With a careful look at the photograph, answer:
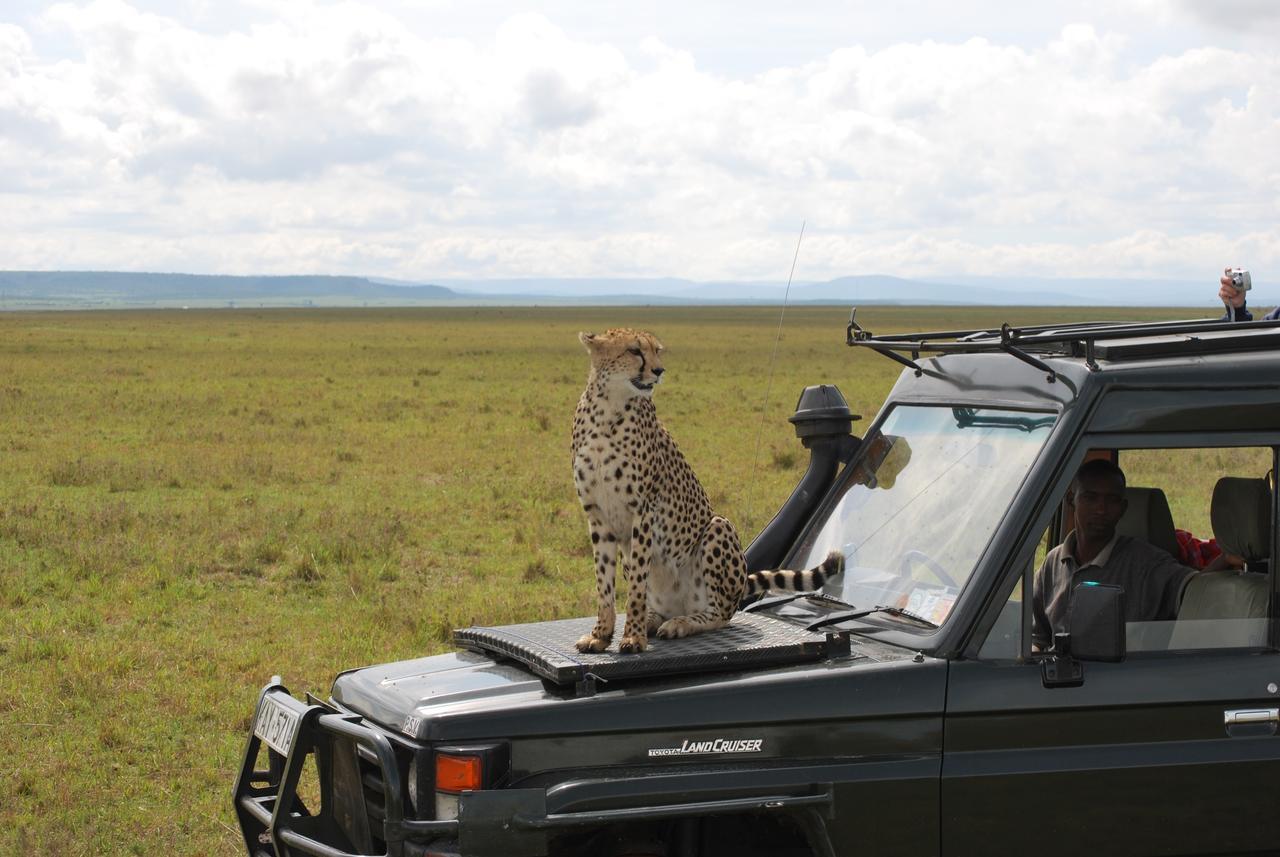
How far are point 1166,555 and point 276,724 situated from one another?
259 centimetres

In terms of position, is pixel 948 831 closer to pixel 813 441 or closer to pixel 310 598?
pixel 813 441

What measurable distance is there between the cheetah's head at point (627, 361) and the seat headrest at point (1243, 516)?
1.67m

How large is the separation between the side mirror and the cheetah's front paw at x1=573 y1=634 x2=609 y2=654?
128cm

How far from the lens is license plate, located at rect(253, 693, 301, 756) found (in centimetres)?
402

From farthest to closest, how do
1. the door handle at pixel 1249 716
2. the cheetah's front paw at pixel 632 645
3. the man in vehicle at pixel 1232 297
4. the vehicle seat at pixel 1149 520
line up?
the man in vehicle at pixel 1232 297 < the vehicle seat at pixel 1149 520 < the cheetah's front paw at pixel 632 645 < the door handle at pixel 1249 716

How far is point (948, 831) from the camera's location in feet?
11.7

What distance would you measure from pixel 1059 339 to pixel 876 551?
2.83 feet

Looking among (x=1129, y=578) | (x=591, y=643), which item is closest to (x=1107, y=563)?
(x=1129, y=578)

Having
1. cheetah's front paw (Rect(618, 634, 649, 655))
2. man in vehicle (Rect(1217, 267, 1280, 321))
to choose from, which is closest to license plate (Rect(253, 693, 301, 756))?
cheetah's front paw (Rect(618, 634, 649, 655))

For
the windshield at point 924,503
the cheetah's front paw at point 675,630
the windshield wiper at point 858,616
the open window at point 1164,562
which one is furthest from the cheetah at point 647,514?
the open window at point 1164,562

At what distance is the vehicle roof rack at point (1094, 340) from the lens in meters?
3.96

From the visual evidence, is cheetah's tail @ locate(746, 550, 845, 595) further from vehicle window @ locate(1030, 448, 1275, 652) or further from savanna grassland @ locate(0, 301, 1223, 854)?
savanna grassland @ locate(0, 301, 1223, 854)

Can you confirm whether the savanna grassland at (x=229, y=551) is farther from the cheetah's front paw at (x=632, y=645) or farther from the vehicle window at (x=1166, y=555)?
the vehicle window at (x=1166, y=555)

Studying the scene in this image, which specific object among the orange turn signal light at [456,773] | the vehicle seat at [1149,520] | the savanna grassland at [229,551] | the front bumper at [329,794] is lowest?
the savanna grassland at [229,551]
